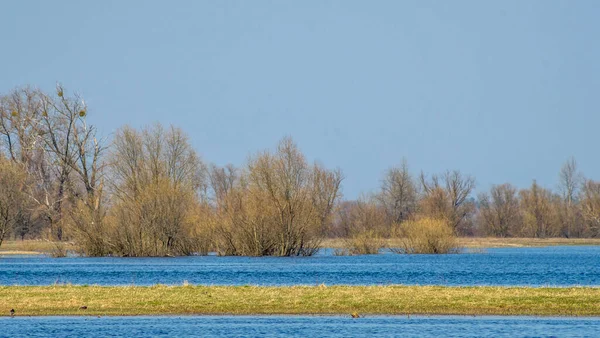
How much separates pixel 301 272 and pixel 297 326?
2480 cm

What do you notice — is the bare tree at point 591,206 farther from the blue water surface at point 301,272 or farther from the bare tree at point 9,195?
the bare tree at point 9,195

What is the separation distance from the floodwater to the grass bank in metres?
1.10

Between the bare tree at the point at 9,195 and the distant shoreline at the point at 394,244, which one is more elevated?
the bare tree at the point at 9,195

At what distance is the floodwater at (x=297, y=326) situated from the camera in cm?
2303

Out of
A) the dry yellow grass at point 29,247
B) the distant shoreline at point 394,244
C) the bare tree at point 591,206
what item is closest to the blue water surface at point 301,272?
the dry yellow grass at point 29,247

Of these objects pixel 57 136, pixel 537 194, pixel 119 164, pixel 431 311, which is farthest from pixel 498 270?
pixel 537 194

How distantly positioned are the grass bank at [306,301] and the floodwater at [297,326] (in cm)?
110

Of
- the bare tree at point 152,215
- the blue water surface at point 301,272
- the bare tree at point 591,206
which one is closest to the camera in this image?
the blue water surface at point 301,272

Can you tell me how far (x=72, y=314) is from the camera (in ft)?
89.8

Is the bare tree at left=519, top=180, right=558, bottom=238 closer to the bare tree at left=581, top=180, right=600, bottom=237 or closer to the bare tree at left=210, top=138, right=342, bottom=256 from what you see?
the bare tree at left=581, top=180, right=600, bottom=237

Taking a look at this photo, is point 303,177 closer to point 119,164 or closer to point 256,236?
point 256,236

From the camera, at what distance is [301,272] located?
49.4 meters

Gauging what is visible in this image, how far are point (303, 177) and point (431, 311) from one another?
151ft

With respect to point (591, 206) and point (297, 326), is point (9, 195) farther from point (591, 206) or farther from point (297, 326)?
point (591, 206)
